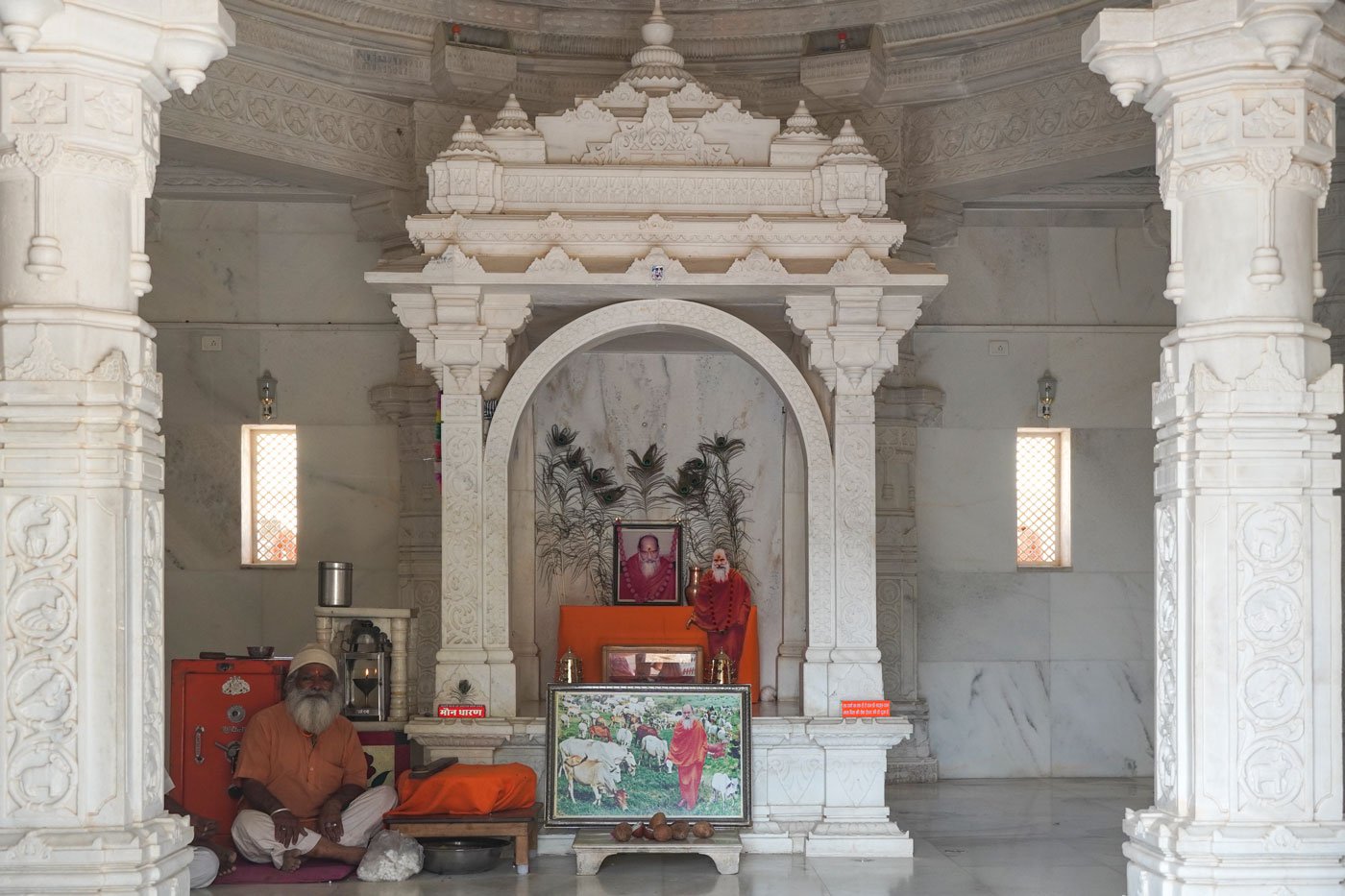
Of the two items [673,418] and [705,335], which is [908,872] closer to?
[705,335]

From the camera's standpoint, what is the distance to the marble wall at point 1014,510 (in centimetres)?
1298

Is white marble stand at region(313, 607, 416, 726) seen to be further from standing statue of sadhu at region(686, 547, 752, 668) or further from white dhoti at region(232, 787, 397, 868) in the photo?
standing statue of sadhu at region(686, 547, 752, 668)

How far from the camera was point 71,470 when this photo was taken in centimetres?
527

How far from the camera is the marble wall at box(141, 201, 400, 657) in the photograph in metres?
12.8

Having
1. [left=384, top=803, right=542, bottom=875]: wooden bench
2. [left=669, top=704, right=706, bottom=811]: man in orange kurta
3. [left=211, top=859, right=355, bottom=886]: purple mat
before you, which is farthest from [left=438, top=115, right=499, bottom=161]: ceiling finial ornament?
[left=211, top=859, right=355, bottom=886]: purple mat

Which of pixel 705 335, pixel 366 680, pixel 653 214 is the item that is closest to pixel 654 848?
pixel 366 680

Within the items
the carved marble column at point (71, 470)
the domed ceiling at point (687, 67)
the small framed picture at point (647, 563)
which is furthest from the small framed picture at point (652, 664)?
the carved marble column at point (71, 470)

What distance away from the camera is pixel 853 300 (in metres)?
9.38

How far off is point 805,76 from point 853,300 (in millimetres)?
3491

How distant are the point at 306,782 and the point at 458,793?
938 millimetres

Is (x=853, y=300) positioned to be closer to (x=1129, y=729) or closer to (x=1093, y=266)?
(x=1093, y=266)

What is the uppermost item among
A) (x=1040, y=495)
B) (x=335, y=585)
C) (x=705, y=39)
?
(x=705, y=39)

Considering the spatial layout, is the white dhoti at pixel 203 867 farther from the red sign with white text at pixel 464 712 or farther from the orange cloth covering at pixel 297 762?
the red sign with white text at pixel 464 712

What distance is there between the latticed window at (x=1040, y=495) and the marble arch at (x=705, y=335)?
14.0ft
